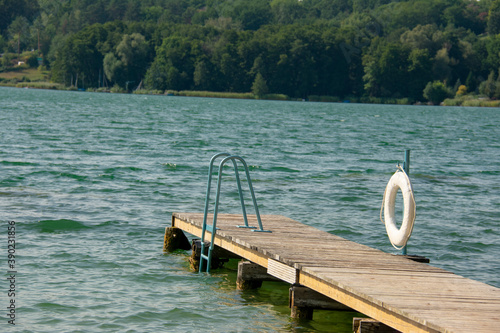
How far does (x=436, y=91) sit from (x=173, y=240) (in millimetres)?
126699

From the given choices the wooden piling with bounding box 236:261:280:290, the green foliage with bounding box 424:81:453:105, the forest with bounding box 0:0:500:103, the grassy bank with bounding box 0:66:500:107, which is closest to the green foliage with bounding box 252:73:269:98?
the forest with bounding box 0:0:500:103

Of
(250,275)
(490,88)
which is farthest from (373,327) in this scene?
(490,88)

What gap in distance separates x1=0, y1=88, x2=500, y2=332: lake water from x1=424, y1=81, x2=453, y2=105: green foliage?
100425 mm

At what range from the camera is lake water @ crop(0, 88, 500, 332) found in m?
8.33

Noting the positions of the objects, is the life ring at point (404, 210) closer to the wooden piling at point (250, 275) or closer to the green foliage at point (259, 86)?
the wooden piling at point (250, 275)

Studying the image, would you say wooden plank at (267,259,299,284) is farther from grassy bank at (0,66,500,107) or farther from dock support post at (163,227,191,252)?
grassy bank at (0,66,500,107)

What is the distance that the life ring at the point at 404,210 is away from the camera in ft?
A: 28.5

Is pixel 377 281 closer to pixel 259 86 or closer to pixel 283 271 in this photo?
pixel 283 271

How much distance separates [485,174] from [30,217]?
17429 mm

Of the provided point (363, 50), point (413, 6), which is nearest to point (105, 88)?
point (363, 50)

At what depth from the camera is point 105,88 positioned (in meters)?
144

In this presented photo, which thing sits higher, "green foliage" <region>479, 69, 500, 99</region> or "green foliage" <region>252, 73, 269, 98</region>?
"green foliage" <region>479, 69, 500, 99</region>

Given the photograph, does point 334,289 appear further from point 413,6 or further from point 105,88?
point 413,6

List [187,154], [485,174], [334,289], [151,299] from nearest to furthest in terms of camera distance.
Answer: [334,289] → [151,299] → [485,174] → [187,154]
